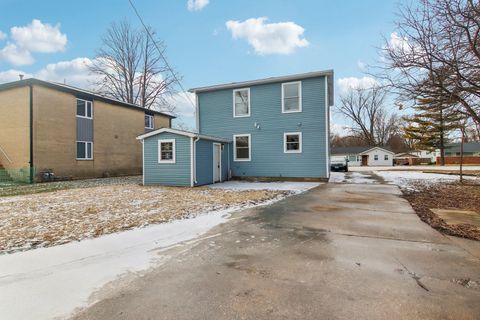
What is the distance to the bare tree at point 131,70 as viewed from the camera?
89.1ft

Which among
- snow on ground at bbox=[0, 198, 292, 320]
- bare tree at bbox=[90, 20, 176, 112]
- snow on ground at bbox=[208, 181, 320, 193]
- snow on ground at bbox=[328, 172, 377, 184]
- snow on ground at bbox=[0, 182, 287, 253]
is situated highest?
bare tree at bbox=[90, 20, 176, 112]

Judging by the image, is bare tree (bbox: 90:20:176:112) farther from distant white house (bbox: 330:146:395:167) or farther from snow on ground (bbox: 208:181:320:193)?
distant white house (bbox: 330:146:395:167)

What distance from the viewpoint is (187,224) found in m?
5.40

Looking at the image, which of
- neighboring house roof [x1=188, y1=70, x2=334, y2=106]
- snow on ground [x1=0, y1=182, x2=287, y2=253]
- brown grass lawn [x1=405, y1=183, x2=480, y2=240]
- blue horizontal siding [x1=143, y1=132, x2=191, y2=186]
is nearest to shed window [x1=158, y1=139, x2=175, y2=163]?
blue horizontal siding [x1=143, y1=132, x2=191, y2=186]

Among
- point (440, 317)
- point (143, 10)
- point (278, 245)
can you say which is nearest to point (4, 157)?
point (143, 10)

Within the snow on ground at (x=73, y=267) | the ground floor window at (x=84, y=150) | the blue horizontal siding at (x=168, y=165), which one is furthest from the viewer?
the ground floor window at (x=84, y=150)

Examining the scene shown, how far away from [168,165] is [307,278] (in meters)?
10.8

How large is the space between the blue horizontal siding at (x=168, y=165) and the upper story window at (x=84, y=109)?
6.90 metres

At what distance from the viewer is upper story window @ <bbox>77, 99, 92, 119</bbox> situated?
54.7ft

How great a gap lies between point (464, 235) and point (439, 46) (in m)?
4.77

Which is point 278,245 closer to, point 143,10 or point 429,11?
point 429,11

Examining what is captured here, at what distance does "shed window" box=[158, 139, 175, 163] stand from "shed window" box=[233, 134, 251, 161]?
4330 mm

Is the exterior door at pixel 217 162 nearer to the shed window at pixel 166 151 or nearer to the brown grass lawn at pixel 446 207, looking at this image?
the shed window at pixel 166 151

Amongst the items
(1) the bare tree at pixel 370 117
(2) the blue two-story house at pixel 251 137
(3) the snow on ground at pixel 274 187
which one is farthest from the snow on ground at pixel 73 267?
(1) the bare tree at pixel 370 117
